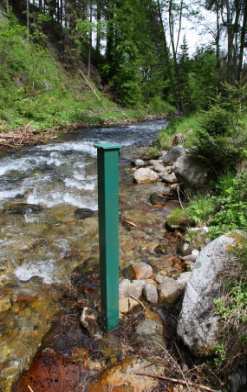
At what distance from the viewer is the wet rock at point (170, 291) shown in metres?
2.69

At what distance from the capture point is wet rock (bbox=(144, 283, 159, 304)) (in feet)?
8.81

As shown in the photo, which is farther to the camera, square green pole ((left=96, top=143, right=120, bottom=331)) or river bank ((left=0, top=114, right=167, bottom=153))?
river bank ((left=0, top=114, right=167, bottom=153))

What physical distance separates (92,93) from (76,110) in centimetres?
541

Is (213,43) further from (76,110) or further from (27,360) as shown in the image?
(27,360)

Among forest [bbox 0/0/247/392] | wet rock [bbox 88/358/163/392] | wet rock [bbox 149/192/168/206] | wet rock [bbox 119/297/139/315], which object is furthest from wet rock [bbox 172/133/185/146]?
wet rock [bbox 88/358/163/392]

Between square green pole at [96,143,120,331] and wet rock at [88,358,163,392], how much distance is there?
1.09 ft

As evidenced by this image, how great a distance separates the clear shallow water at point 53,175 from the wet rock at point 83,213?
0.16 meters

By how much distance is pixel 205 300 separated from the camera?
6.90 feet

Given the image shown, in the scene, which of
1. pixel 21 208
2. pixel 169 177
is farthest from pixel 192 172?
pixel 21 208

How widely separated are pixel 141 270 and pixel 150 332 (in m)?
0.83

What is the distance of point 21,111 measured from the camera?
10.7m

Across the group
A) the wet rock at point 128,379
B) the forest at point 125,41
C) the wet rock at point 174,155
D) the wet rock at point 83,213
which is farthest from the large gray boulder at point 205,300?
the forest at point 125,41

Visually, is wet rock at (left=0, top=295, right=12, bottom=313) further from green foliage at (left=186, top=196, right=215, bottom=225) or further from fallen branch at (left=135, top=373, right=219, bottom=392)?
green foliage at (left=186, top=196, right=215, bottom=225)

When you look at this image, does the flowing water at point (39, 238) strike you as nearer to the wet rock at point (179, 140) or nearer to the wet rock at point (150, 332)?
the wet rock at point (150, 332)
